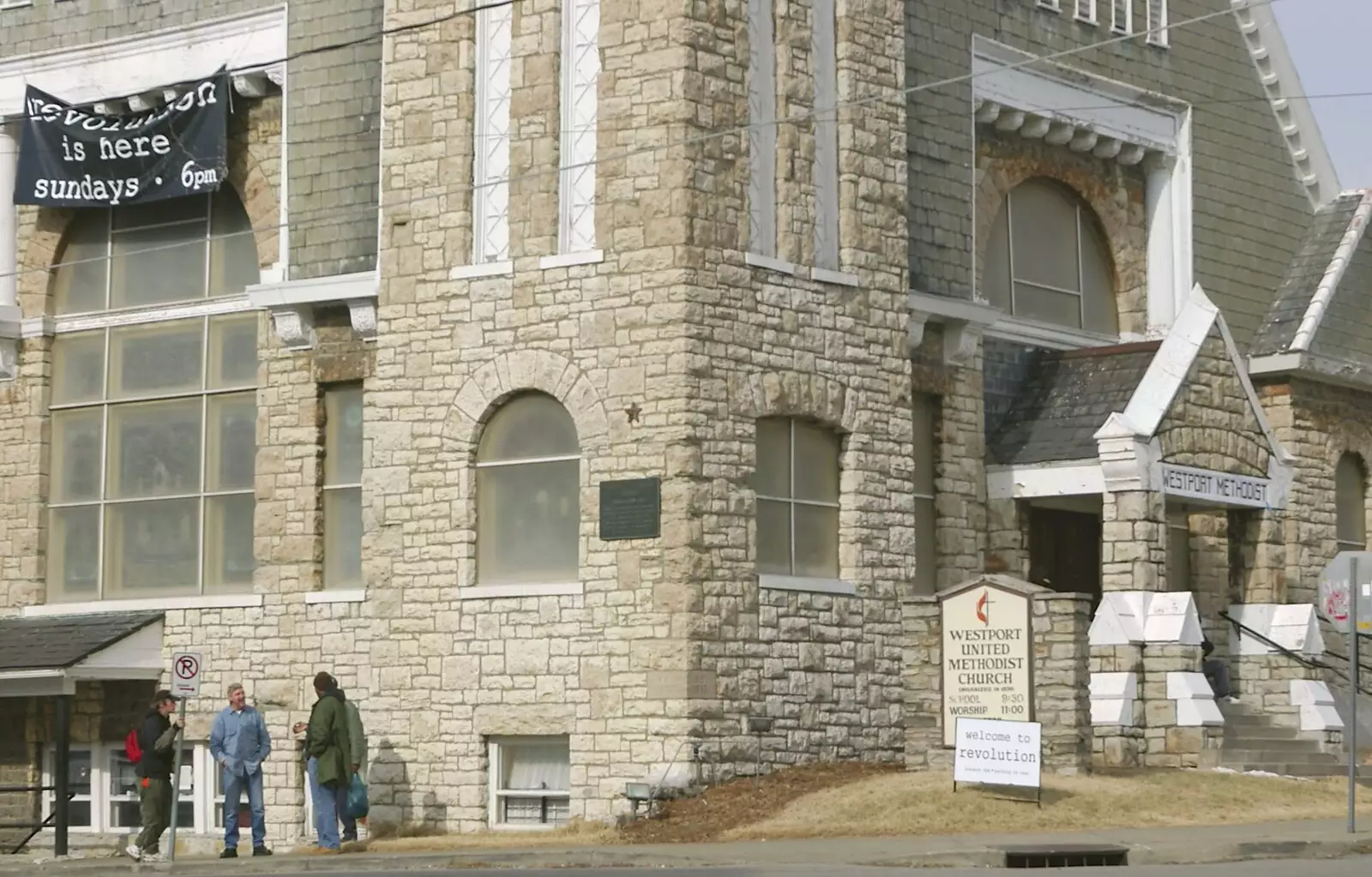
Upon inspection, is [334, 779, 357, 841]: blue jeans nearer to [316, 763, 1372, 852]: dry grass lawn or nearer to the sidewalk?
[316, 763, 1372, 852]: dry grass lawn

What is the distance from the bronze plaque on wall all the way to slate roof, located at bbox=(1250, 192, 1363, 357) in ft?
36.3

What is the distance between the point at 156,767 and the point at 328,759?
6.31 ft

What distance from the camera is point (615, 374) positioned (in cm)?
2491

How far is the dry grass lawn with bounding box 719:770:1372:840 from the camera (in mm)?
22141

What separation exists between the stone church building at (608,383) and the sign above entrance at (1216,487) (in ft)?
0.15

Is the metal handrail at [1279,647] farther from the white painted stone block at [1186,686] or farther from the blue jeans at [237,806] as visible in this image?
the blue jeans at [237,806]

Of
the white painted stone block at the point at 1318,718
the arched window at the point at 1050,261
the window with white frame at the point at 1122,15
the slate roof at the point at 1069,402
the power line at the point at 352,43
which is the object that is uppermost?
the window with white frame at the point at 1122,15

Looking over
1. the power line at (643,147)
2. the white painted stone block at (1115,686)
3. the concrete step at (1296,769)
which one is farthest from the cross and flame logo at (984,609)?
the power line at (643,147)

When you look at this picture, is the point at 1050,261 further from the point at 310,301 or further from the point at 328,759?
the point at 328,759

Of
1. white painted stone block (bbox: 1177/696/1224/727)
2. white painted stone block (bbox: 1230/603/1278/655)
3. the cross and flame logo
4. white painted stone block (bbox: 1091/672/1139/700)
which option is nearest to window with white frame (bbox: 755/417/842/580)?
the cross and flame logo

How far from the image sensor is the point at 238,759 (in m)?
24.4

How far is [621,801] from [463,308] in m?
5.59

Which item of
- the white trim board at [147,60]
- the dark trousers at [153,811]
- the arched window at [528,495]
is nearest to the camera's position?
the dark trousers at [153,811]

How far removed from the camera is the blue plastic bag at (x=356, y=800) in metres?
24.3
